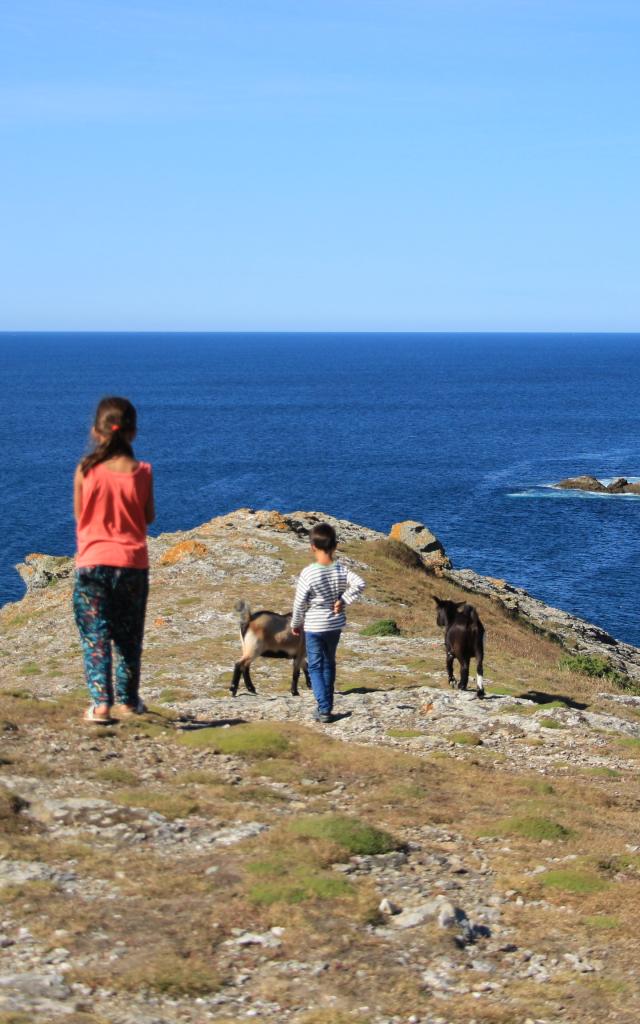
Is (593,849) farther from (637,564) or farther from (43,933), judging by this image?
(637,564)

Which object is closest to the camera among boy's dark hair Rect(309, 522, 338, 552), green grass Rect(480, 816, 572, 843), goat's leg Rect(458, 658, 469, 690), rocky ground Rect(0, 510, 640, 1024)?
rocky ground Rect(0, 510, 640, 1024)

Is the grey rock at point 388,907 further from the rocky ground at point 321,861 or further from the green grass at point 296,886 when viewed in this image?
the green grass at point 296,886

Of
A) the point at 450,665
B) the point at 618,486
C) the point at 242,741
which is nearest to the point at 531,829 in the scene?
the point at 242,741

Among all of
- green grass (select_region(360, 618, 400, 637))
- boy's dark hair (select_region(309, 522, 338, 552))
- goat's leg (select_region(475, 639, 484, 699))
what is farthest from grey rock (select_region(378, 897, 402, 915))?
green grass (select_region(360, 618, 400, 637))

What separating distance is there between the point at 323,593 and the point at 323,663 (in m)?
1.18

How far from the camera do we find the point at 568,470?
149 metres

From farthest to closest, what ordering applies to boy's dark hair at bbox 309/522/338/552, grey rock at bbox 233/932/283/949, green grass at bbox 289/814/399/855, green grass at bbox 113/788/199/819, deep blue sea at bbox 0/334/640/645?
deep blue sea at bbox 0/334/640/645
boy's dark hair at bbox 309/522/338/552
green grass at bbox 113/788/199/819
green grass at bbox 289/814/399/855
grey rock at bbox 233/932/283/949

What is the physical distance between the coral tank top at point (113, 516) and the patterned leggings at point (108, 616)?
160 millimetres

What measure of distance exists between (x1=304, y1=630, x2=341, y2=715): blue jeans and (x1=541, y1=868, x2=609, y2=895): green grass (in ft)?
20.3

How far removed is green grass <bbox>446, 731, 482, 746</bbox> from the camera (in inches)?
661

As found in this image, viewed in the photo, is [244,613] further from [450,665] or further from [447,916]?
[447,916]

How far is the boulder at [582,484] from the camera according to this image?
439 feet

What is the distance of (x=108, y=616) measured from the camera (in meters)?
13.5

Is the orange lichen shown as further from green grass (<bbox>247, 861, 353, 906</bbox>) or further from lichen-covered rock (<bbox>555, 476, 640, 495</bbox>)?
lichen-covered rock (<bbox>555, 476, 640, 495</bbox>)
